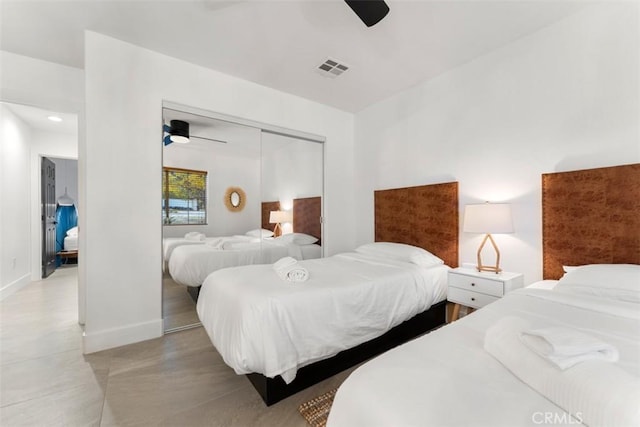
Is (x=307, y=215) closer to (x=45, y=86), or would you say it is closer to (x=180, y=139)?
(x=180, y=139)

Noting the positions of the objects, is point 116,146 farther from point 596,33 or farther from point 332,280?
point 596,33

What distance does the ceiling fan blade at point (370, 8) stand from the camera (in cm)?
148

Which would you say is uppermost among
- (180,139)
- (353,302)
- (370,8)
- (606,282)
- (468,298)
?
(370,8)

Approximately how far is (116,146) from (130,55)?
88cm

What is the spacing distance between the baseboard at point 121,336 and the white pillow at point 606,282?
11.0ft

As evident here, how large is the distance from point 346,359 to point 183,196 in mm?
2349

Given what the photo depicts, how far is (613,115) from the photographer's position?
1930 mm

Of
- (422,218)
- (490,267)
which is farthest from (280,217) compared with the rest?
(490,267)

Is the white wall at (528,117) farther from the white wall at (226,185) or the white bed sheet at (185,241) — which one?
the white bed sheet at (185,241)

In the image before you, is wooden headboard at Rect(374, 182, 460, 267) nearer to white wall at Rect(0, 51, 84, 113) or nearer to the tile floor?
the tile floor

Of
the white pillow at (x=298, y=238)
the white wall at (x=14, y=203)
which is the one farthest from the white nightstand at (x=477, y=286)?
the white wall at (x=14, y=203)

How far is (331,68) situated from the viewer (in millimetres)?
2910

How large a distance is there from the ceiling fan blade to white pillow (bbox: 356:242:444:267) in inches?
81.2

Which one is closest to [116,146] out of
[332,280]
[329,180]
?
[332,280]
